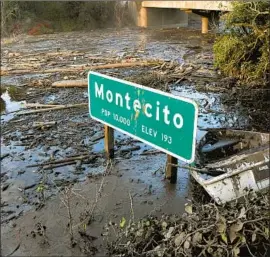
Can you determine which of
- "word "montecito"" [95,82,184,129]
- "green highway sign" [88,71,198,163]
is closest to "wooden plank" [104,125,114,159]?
"green highway sign" [88,71,198,163]

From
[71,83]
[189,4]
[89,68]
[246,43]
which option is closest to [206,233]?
[246,43]

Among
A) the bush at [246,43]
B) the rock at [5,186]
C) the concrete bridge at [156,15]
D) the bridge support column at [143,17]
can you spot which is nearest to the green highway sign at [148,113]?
the rock at [5,186]

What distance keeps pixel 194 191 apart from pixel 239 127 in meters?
3.00

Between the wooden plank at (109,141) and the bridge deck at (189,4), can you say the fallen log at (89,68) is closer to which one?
the bridge deck at (189,4)

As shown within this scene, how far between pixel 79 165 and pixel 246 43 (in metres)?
6.26

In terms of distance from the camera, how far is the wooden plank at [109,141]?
5.72 meters

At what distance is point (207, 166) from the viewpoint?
523 centimetres

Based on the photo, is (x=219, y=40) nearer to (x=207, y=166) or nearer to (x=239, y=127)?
(x=239, y=127)

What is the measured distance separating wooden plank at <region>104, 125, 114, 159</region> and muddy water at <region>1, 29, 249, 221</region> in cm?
21

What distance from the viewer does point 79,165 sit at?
6.10 metres

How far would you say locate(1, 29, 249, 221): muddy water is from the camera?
5680 millimetres

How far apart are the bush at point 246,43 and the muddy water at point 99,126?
1.15 meters

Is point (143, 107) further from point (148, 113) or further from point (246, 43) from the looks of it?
point (246, 43)

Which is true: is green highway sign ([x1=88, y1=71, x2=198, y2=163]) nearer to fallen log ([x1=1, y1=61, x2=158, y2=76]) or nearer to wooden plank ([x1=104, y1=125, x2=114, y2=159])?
wooden plank ([x1=104, y1=125, x2=114, y2=159])
